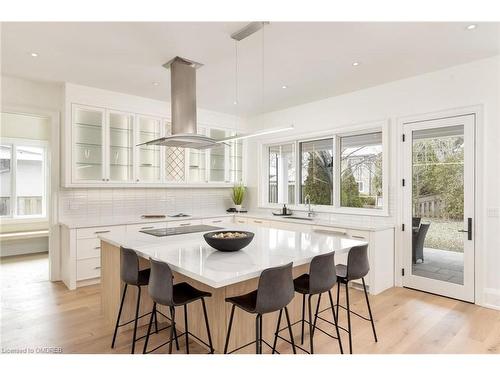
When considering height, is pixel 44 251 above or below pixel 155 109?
below

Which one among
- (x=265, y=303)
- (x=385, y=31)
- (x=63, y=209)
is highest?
(x=385, y=31)

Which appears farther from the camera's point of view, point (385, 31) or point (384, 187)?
point (384, 187)

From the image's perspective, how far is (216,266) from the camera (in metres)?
2.02

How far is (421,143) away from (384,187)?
722 mm

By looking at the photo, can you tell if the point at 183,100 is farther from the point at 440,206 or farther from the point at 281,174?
the point at 440,206

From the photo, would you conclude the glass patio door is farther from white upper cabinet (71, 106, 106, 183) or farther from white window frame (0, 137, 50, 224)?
white window frame (0, 137, 50, 224)

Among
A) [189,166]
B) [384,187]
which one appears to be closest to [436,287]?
[384,187]

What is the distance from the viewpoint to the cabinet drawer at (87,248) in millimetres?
4066

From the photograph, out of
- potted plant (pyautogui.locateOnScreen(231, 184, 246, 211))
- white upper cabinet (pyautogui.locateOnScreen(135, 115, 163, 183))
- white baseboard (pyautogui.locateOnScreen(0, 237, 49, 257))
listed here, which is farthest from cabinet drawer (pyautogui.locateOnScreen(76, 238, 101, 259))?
white baseboard (pyautogui.locateOnScreen(0, 237, 49, 257))

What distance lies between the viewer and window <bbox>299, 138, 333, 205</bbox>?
201 inches

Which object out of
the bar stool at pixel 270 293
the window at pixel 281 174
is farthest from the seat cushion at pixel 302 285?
the window at pixel 281 174

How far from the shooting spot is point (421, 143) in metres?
3.95

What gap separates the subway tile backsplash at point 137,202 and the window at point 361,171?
2444 mm
